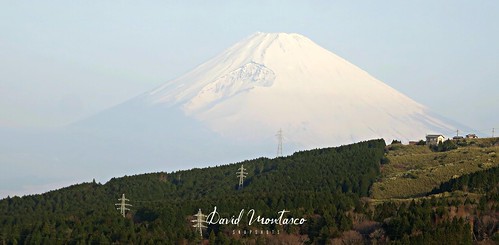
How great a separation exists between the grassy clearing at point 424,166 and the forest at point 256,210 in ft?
6.93

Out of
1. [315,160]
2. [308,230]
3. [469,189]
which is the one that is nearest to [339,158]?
[315,160]

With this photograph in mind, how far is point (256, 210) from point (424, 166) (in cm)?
3953

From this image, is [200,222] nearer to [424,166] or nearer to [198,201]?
[198,201]

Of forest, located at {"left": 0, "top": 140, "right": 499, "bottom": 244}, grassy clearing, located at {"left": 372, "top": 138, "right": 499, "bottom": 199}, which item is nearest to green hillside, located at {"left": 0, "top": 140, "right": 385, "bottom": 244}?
forest, located at {"left": 0, "top": 140, "right": 499, "bottom": 244}

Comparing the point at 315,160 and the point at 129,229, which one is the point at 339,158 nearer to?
the point at 315,160

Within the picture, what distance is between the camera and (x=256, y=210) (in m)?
99.8

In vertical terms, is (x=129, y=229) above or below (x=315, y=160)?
below

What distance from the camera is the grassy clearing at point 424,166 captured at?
120500 mm

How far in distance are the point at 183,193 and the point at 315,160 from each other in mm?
18511

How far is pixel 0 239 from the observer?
96.4 metres

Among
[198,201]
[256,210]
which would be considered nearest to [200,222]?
[256,210]

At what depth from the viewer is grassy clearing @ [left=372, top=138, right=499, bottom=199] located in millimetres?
120500

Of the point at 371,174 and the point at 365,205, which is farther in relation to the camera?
the point at 371,174

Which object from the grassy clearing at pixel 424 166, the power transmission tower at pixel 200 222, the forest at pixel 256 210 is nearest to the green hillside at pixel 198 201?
the forest at pixel 256 210
